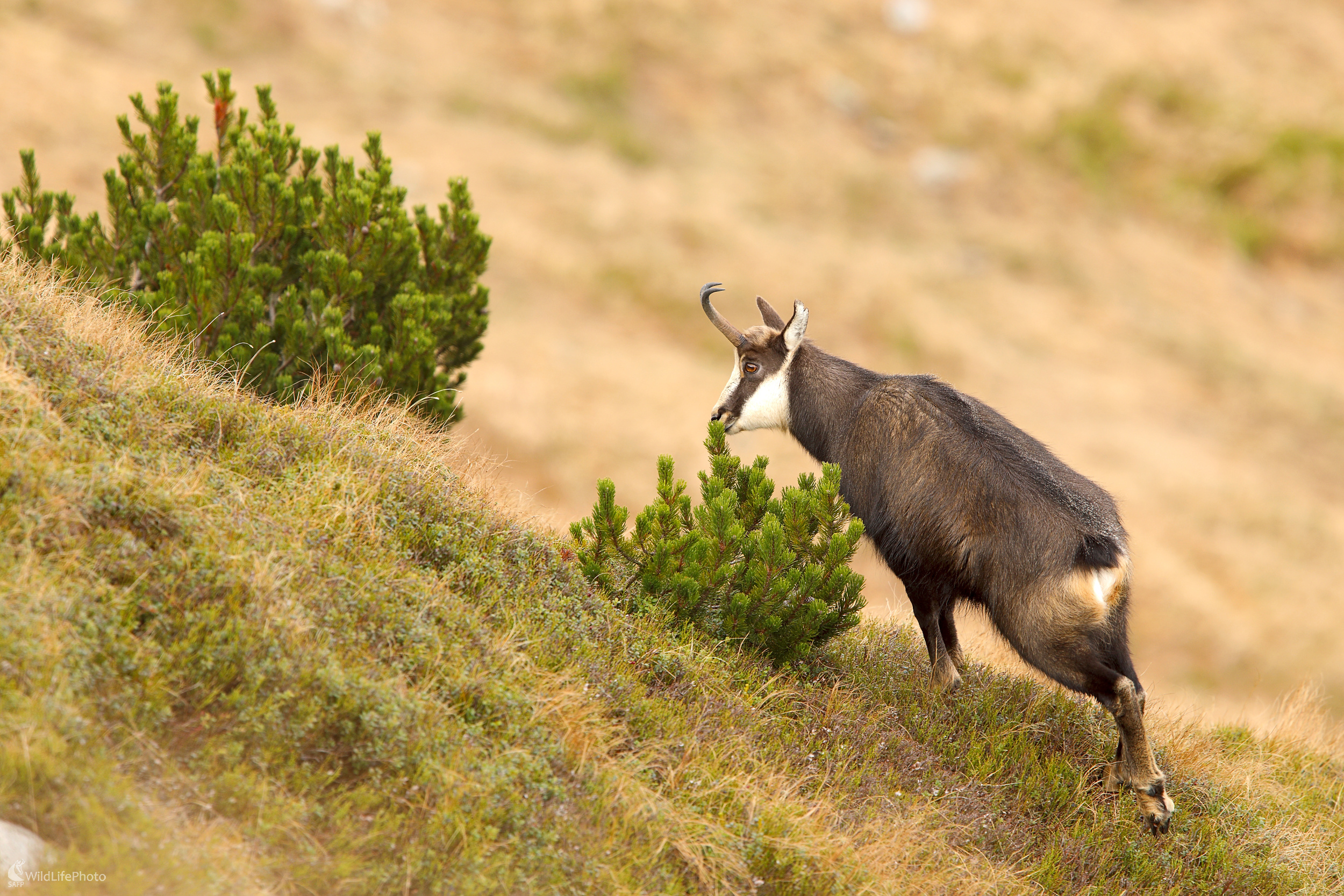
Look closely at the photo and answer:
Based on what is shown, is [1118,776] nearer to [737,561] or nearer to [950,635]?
[950,635]

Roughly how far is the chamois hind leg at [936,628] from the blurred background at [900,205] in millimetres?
11494

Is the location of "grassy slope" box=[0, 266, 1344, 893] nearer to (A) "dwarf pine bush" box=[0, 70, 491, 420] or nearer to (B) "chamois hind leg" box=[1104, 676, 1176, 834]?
(B) "chamois hind leg" box=[1104, 676, 1176, 834]

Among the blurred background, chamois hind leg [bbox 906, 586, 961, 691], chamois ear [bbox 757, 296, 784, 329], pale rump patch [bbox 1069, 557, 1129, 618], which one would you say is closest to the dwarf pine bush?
chamois ear [bbox 757, 296, 784, 329]

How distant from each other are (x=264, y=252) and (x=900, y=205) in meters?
34.8

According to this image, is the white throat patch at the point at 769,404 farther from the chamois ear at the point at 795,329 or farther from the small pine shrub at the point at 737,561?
the small pine shrub at the point at 737,561

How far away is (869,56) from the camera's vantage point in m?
46.9

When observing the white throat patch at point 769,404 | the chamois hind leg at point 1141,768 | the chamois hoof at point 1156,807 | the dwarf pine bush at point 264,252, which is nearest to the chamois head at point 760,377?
the white throat patch at point 769,404

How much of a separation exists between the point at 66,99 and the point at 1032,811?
2989 cm

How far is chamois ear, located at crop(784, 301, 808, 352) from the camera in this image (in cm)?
841

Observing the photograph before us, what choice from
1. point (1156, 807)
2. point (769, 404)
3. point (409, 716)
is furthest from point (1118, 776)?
point (409, 716)

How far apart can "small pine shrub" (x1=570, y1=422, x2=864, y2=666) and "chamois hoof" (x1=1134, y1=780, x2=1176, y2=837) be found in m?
2.05

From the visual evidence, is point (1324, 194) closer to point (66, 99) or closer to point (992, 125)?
point (992, 125)

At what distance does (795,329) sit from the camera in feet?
27.8

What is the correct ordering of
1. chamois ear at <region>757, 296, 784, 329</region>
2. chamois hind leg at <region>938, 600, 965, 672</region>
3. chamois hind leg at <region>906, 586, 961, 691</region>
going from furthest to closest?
chamois ear at <region>757, 296, 784, 329</region>
chamois hind leg at <region>938, 600, 965, 672</region>
chamois hind leg at <region>906, 586, 961, 691</region>
